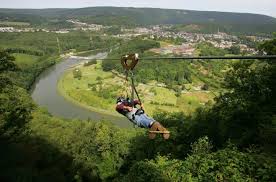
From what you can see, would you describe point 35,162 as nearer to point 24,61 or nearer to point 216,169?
point 216,169

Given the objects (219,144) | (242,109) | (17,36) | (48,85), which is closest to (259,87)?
(242,109)

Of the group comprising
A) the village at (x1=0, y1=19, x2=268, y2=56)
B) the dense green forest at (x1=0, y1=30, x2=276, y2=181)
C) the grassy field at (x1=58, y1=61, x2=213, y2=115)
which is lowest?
the grassy field at (x1=58, y1=61, x2=213, y2=115)

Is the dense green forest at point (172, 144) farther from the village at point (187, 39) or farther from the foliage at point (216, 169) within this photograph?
the village at point (187, 39)

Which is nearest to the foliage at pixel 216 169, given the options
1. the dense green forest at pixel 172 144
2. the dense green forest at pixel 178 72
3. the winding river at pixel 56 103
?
the dense green forest at pixel 172 144

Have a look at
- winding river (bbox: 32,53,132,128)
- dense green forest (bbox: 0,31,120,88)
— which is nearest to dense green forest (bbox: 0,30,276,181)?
winding river (bbox: 32,53,132,128)

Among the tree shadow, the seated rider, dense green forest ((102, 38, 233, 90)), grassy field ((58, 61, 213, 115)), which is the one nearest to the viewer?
the seated rider

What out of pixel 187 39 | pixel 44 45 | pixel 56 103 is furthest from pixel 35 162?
pixel 187 39

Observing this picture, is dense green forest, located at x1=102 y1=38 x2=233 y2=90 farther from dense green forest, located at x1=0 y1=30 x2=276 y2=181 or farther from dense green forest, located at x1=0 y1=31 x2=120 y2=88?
dense green forest, located at x1=0 y1=30 x2=276 y2=181
